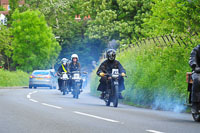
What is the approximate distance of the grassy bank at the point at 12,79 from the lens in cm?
4616

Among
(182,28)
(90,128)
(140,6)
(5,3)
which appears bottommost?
(90,128)

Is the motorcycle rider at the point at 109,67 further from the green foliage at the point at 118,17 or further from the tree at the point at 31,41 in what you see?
the tree at the point at 31,41

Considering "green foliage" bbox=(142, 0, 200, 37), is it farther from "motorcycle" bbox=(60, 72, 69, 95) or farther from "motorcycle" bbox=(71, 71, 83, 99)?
"motorcycle" bbox=(60, 72, 69, 95)

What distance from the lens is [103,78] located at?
1878cm

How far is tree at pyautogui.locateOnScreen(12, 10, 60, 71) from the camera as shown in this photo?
6481 centimetres

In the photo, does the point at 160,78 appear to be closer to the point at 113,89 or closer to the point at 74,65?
the point at 113,89

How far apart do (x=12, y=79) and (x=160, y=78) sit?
1227 inches

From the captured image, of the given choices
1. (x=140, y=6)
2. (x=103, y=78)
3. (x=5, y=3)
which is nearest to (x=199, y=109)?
(x=103, y=78)

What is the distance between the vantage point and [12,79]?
48.3 meters

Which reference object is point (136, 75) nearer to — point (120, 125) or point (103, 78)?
point (103, 78)

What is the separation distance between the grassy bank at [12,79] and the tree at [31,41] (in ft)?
37.3

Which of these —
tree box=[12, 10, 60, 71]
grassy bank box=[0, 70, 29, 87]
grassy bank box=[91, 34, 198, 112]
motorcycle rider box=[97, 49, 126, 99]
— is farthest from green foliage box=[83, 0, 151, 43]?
motorcycle rider box=[97, 49, 126, 99]

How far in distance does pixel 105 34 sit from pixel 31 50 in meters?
15.3

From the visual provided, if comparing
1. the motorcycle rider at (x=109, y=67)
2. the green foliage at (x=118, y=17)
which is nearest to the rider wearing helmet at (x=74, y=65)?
the motorcycle rider at (x=109, y=67)
